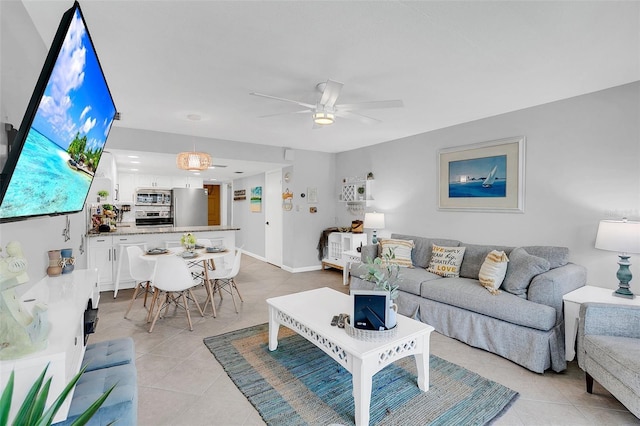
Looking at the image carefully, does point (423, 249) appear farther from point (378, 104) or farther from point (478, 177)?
point (378, 104)

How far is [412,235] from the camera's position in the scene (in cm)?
472

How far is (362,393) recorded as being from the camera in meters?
1.80

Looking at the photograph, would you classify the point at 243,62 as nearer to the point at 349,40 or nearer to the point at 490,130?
the point at 349,40

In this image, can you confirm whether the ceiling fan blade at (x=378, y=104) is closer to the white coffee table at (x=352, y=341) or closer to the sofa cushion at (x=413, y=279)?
the white coffee table at (x=352, y=341)

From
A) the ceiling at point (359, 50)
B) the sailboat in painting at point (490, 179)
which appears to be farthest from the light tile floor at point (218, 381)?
the ceiling at point (359, 50)

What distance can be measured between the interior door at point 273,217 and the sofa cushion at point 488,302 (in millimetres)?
3729

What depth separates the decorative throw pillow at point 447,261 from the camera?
3568 millimetres

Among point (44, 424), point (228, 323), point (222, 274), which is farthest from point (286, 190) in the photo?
point (44, 424)

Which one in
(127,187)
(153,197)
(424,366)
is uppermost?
(127,187)

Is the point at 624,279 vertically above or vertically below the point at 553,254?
below

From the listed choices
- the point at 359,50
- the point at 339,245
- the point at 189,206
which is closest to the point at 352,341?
the point at 359,50

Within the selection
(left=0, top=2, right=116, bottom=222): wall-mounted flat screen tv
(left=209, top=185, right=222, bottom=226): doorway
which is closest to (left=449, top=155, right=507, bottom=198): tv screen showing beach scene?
(left=0, top=2, right=116, bottom=222): wall-mounted flat screen tv

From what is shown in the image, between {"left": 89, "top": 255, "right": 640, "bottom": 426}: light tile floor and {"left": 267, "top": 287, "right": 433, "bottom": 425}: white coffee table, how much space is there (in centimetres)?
58

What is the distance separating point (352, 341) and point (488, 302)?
61.0 inches
